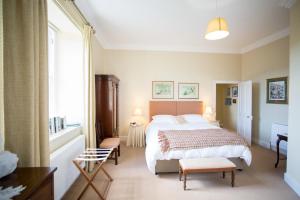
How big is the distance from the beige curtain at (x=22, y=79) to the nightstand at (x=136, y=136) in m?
3.33

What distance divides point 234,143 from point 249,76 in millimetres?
3170

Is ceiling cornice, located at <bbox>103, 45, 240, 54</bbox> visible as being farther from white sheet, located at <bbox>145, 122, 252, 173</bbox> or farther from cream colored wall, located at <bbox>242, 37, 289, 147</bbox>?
white sheet, located at <bbox>145, 122, 252, 173</bbox>

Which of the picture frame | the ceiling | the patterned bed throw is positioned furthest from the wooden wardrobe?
the picture frame

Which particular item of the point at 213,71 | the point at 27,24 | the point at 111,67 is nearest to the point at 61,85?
the point at 27,24

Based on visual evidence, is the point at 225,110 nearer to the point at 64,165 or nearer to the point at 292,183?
the point at 292,183

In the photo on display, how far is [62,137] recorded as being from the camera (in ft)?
8.03

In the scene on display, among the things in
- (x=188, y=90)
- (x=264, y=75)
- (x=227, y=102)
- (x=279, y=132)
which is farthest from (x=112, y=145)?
(x=227, y=102)

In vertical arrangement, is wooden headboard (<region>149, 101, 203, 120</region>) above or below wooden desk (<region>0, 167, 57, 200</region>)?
above

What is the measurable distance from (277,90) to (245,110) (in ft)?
3.32

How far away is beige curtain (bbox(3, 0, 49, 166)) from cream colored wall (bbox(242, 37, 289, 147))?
498 centimetres

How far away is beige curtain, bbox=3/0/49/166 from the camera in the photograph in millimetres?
1361

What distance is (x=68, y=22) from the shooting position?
273 cm

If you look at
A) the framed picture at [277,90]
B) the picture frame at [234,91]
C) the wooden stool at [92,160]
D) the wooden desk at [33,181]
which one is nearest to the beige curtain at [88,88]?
the wooden stool at [92,160]

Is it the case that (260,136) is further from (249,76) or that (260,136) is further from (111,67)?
(111,67)
